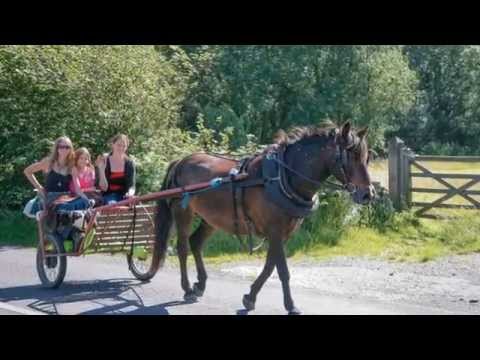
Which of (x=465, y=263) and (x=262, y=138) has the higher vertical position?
(x=262, y=138)

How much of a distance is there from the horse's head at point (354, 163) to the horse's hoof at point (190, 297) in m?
2.24

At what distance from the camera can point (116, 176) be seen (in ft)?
33.4

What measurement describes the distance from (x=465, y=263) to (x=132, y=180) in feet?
16.7

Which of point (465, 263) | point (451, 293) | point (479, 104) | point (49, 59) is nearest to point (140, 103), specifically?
point (49, 59)

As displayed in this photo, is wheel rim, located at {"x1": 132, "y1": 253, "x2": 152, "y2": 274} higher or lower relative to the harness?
lower

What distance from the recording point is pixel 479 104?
41875mm

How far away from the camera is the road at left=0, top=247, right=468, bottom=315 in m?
8.51

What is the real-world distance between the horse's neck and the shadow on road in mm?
1908

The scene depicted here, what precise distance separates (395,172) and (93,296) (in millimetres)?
8289

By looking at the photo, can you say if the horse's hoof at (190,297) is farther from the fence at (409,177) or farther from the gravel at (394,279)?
the fence at (409,177)

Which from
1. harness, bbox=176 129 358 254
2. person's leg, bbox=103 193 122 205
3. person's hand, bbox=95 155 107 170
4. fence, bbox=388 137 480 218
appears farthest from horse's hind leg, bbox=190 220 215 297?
fence, bbox=388 137 480 218

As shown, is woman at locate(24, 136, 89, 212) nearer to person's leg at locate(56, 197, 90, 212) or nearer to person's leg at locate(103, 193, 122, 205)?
person's leg at locate(56, 197, 90, 212)

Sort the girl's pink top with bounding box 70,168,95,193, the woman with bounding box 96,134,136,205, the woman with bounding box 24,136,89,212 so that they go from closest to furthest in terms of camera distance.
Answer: the woman with bounding box 24,136,89,212, the woman with bounding box 96,134,136,205, the girl's pink top with bounding box 70,168,95,193
